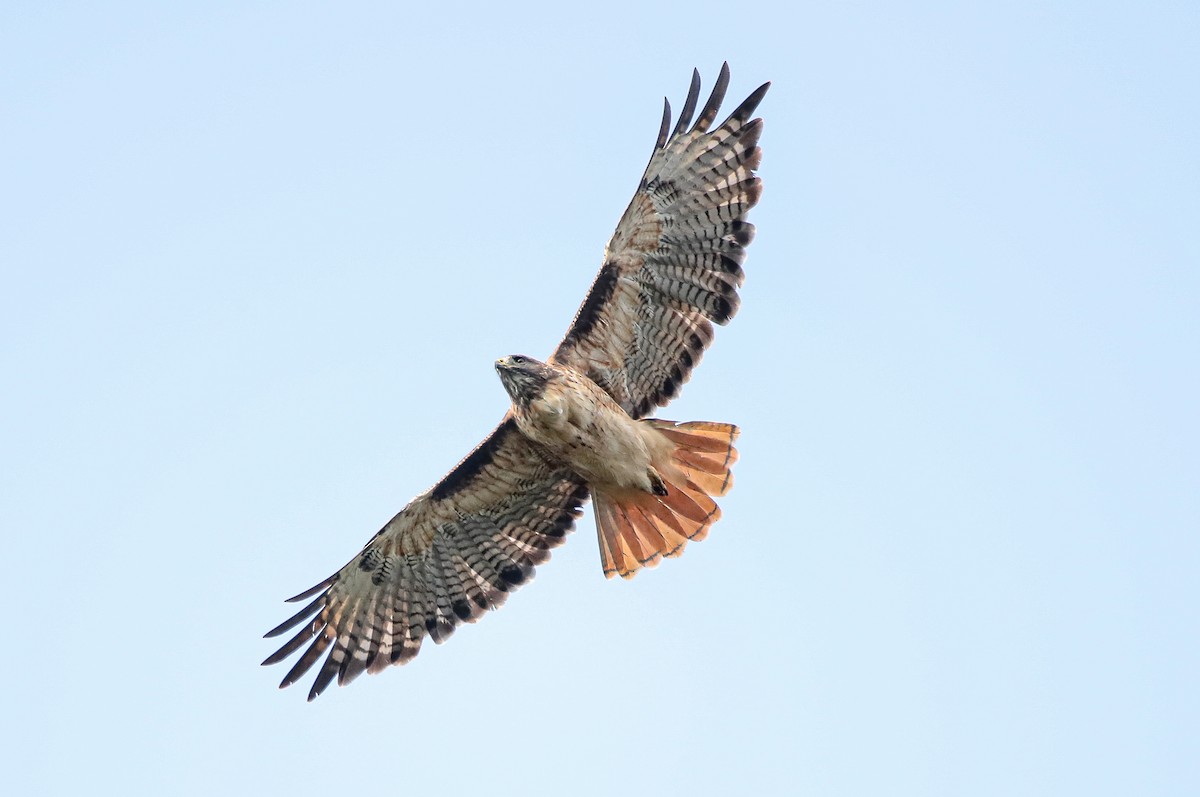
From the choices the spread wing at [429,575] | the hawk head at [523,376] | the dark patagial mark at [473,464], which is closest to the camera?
the hawk head at [523,376]

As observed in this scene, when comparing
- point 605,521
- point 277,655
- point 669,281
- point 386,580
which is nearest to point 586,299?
point 669,281

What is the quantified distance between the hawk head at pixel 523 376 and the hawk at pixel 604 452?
0.01 meters

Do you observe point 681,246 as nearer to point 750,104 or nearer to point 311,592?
point 750,104

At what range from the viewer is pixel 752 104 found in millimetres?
11969

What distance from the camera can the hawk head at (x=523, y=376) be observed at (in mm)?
11781

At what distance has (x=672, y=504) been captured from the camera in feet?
40.4

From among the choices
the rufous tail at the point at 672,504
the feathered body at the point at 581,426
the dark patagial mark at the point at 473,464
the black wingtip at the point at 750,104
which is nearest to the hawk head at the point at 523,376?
the feathered body at the point at 581,426

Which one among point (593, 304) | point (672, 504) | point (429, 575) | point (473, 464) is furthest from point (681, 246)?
A: point (429, 575)

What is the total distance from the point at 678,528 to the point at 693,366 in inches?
47.8

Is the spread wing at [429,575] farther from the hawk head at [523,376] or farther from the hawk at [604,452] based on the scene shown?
the hawk head at [523,376]

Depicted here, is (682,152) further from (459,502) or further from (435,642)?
(435,642)

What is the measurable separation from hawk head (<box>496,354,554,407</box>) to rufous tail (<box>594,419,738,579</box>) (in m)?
0.87

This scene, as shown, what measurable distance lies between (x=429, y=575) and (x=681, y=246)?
10.7ft

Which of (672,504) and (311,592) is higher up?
(672,504)
